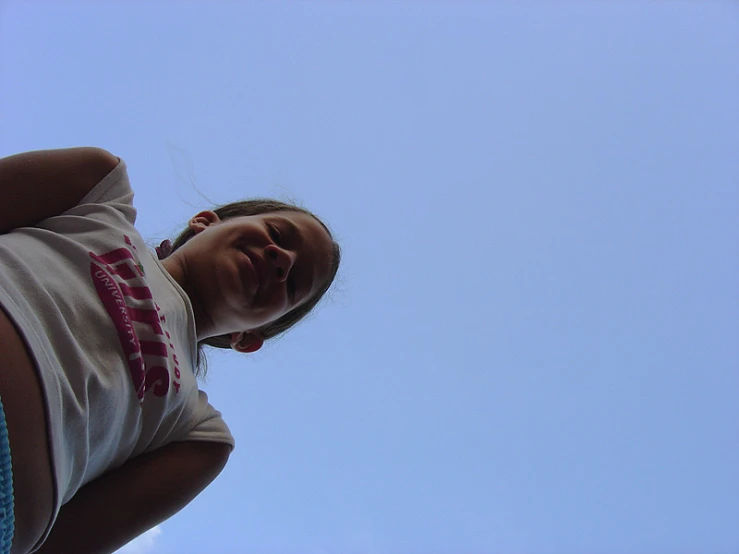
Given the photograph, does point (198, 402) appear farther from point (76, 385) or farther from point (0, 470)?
Answer: point (0, 470)

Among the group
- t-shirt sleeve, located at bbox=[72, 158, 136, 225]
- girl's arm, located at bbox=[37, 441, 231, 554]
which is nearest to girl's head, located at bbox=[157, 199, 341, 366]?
t-shirt sleeve, located at bbox=[72, 158, 136, 225]

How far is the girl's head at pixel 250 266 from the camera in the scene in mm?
1102

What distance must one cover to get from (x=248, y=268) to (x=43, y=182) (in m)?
0.39

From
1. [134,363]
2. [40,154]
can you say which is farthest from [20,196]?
[134,363]

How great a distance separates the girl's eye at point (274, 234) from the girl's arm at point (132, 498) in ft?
1.53

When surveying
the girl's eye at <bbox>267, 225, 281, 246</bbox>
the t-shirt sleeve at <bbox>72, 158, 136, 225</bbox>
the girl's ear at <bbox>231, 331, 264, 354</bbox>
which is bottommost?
the girl's ear at <bbox>231, 331, 264, 354</bbox>

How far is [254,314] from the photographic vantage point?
117 cm

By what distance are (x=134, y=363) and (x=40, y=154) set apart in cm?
41

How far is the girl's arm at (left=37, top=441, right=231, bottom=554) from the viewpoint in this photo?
79 cm

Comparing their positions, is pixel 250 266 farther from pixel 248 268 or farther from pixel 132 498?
pixel 132 498

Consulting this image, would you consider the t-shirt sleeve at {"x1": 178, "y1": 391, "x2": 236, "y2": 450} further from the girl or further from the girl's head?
the girl's head

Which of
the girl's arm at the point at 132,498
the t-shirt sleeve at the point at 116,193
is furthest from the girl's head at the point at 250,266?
the girl's arm at the point at 132,498

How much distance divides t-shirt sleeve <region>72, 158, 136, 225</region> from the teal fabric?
47 centimetres

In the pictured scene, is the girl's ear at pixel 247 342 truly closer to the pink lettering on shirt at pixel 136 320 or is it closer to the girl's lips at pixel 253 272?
the girl's lips at pixel 253 272
